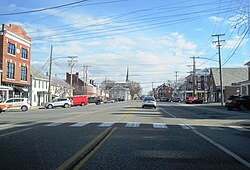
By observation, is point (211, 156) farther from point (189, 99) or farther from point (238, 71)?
point (238, 71)

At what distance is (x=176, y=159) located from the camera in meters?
7.93

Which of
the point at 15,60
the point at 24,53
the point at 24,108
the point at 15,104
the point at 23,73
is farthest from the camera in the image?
the point at 24,53

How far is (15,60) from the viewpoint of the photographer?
49.7m

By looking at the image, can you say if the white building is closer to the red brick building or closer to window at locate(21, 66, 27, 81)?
the red brick building

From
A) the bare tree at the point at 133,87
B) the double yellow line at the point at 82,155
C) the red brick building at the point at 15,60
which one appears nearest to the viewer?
the double yellow line at the point at 82,155

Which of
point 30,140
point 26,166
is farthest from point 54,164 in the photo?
point 30,140

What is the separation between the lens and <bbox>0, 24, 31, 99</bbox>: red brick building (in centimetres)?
4600

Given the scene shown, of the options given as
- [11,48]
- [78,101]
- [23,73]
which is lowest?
[78,101]

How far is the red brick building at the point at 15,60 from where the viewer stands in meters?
46.0

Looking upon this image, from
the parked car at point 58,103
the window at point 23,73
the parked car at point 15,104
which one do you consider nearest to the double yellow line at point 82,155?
the parked car at point 15,104

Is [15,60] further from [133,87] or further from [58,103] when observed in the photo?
[133,87]

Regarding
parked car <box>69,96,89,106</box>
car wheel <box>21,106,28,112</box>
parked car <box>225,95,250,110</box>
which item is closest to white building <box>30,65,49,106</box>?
parked car <box>69,96,89,106</box>

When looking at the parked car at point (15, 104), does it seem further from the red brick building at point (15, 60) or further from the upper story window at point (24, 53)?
the upper story window at point (24, 53)

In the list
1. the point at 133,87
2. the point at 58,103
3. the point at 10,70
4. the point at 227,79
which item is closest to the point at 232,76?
the point at 227,79
